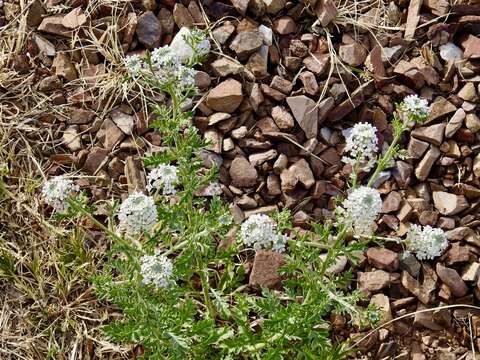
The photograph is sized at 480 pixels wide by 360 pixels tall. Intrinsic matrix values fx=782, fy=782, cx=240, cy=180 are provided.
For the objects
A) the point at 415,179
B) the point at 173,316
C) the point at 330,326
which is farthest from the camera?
the point at 415,179

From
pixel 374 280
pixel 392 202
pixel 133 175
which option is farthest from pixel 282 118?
pixel 374 280

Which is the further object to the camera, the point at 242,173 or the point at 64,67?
the point at 64,67

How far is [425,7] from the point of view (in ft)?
15.0

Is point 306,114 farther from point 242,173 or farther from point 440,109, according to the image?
point 440,109

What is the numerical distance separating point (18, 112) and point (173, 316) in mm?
1754

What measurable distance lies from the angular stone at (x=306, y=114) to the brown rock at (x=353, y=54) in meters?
0.35

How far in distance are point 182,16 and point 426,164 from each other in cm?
161

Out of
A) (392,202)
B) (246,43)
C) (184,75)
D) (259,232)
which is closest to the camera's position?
(259,232)

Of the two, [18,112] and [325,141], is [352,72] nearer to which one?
[325,141]

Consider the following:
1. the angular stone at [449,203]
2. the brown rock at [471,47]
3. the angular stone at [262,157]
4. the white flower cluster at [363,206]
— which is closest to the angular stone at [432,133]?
the angular stone at [449,203]

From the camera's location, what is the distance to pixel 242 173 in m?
4.21

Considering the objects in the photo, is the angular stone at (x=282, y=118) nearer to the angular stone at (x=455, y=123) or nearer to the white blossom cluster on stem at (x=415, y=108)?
the angular stone at (x=455, y=123)

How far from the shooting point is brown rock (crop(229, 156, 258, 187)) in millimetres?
4203

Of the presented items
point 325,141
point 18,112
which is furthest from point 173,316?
point 18,112
